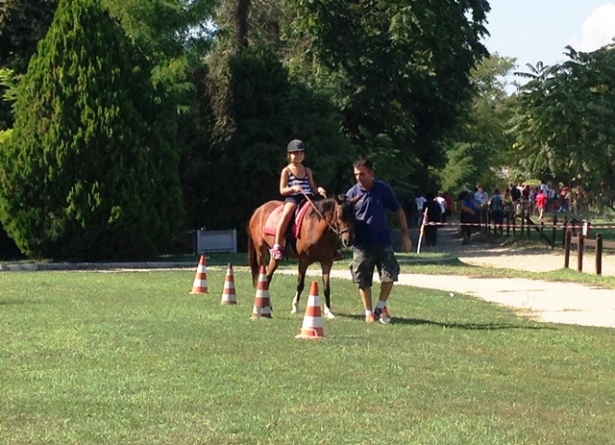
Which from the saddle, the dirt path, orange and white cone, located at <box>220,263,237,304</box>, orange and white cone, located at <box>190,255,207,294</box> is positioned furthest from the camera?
the dirt path

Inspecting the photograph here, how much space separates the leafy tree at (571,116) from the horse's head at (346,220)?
36683 millimetres

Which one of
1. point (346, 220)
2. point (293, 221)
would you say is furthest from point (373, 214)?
point (293, 221)

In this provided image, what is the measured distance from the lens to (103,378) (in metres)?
10.4

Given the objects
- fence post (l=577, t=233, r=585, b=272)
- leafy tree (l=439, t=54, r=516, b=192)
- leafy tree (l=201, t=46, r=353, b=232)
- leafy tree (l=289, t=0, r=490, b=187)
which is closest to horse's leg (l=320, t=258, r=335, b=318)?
fence post (l=577, t=233, r=585, b=272)

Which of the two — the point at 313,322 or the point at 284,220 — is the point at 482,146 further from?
the point at 313,322

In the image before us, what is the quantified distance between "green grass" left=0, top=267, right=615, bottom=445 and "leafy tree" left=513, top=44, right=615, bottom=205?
3502 cm

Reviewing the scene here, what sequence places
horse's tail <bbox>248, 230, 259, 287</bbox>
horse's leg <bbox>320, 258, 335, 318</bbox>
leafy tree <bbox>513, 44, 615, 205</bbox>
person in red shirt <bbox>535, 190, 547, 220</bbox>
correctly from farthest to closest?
person in red shirt <bbox>535, 190, 547, 220</bbox> < leafy tree <bbox>513, 44, 615, 205</bbox> < horse's tail <bbox>248, 230, 259, 287</bbox> < horse's leg <bbox>320, 258, 335, 318</bbox>

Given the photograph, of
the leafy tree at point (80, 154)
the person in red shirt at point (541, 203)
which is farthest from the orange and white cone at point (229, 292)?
the person in red shirt at point (541, 203)

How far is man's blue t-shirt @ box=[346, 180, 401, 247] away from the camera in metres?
16.0

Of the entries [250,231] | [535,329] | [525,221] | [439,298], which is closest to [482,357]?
[535,329]

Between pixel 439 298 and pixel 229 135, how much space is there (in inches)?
752

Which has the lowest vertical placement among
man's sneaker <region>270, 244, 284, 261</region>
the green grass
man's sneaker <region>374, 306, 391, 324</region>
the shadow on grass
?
the shadow on grass

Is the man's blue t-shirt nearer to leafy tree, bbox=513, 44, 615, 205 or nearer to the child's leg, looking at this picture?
the child's leg

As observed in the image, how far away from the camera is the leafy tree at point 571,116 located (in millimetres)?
51500
